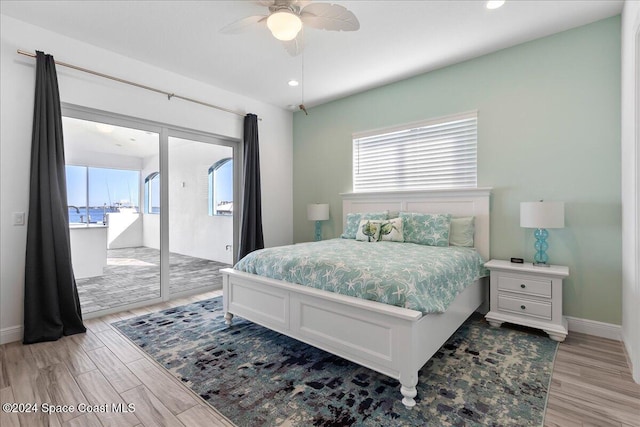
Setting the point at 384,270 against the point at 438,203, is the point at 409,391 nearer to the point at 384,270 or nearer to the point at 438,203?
the point at 384,270

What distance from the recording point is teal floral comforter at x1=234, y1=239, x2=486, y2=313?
191cm

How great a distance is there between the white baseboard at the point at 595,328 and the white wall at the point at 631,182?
0.36ft

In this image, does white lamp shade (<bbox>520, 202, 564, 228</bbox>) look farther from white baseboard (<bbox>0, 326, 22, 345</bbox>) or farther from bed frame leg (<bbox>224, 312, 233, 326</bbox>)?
white baseboard (<bbox>0, 326, 22, 345</bbox>)

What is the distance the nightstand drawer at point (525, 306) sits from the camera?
2.62 metres

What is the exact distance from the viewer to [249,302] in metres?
2.72

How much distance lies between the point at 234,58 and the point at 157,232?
7.40ft

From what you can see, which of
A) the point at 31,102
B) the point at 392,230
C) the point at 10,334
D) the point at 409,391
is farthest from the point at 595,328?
the point at 31,102

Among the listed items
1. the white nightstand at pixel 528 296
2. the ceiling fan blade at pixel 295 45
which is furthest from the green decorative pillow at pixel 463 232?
the ceiling fan blade at pixel 295 45

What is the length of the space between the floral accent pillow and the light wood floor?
166 cm

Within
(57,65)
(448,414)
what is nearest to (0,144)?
(57,65)

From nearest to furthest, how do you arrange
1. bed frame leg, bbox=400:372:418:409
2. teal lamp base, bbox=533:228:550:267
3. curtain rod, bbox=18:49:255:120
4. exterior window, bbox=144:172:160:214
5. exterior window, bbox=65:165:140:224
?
bed frame leg, bbox=400:372:418:409, curtain rod, bbox=18:49:255:120, teal lamp base, bbox=533:228:550:267, exterior window, bbox=65:165:140:224, exterior window, bbox=144:172:160:214

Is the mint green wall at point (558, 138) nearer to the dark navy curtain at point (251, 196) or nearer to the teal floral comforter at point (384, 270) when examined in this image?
the teal floral comforter at point (384, 270)

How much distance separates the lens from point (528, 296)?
8.90 feet

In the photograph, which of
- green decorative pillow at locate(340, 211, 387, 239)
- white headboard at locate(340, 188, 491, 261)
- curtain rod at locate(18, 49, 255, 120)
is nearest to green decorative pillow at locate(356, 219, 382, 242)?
green decorative pillow at locate(340, 211, 387, 239)
